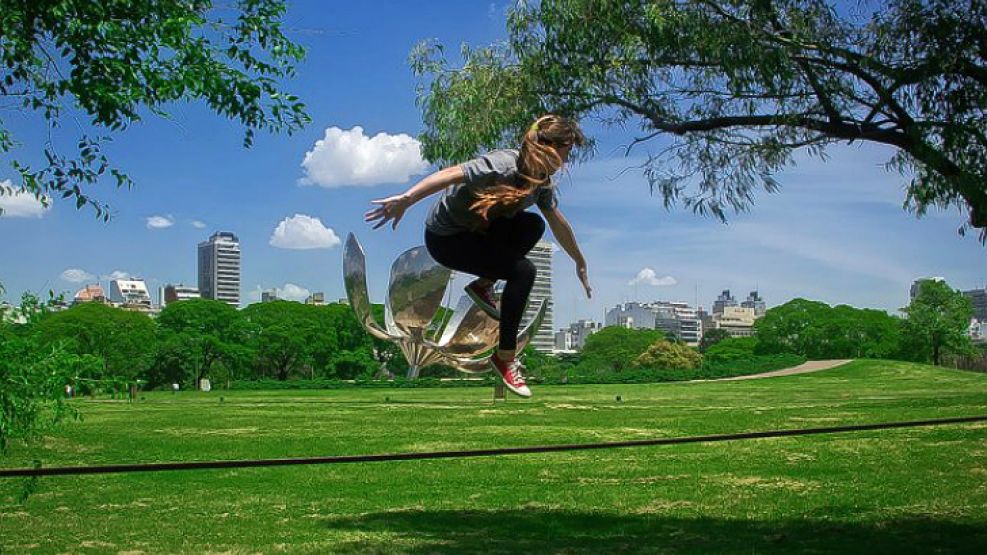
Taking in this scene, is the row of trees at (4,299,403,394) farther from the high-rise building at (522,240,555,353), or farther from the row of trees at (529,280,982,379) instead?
the high-rise building at (522,240,555,353)

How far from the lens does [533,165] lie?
5.50 metres

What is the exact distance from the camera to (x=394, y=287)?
31969 mm

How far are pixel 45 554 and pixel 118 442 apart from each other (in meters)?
10.7

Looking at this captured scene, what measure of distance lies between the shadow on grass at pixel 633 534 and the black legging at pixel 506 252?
4.71 m

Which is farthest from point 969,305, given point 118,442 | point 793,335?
point 118,442

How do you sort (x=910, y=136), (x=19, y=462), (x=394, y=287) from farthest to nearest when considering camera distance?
(x=394, y=287)
(x=19, y=462)
(x=910, y=136)

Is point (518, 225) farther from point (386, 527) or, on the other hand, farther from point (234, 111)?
point (386, 527)

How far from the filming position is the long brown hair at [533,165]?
5465 millimetres

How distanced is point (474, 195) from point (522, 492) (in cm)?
903

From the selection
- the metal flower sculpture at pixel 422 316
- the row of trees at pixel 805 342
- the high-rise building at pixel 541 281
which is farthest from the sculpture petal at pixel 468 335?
the row of trees at pixel 805 342

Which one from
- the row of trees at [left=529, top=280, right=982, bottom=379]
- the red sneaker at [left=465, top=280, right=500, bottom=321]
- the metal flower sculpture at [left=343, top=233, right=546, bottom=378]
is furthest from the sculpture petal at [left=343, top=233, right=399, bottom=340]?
the row of trees at [left=529, top=280, right=982, bottom=379]

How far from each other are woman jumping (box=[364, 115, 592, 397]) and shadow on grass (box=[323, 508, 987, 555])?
14.4ft

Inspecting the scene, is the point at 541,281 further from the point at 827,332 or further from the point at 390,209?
the point at 827,332

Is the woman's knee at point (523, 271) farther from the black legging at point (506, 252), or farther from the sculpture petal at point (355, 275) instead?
the sculpture petal at point (355, 275)
